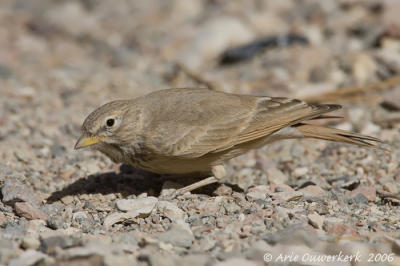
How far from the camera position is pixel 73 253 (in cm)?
388

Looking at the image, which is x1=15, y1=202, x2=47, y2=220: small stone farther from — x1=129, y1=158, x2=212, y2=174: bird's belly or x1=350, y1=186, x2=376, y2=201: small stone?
x1=350, y1=186, x2=376, y2=201: small stone

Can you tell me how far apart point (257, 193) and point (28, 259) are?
222 cm

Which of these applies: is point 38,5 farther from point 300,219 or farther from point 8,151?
point 300,219

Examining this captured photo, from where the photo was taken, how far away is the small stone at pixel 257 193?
533cm

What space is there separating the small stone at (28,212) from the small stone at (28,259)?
1013 mm

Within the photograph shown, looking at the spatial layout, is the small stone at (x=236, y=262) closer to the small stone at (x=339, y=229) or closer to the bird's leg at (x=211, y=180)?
the small stone at (x=339, y=229)

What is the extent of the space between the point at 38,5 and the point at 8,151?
7065 millimetres

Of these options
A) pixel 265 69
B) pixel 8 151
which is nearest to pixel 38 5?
pixel 265 69

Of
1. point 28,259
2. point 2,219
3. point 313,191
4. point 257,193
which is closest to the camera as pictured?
point 28,259

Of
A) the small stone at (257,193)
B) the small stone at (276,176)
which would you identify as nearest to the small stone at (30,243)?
the small stone at (257,193)

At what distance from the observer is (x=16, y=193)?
210 inches

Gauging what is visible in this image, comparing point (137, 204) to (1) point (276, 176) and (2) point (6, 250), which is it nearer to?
(2) point (6, 250)

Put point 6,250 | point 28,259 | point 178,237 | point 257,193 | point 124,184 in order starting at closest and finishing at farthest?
point 28,259 → point 6,250 → point 178,237 → point 257,193 → point 124,184

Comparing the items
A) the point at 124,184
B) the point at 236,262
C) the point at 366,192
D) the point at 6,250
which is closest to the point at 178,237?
the point at 236,262
